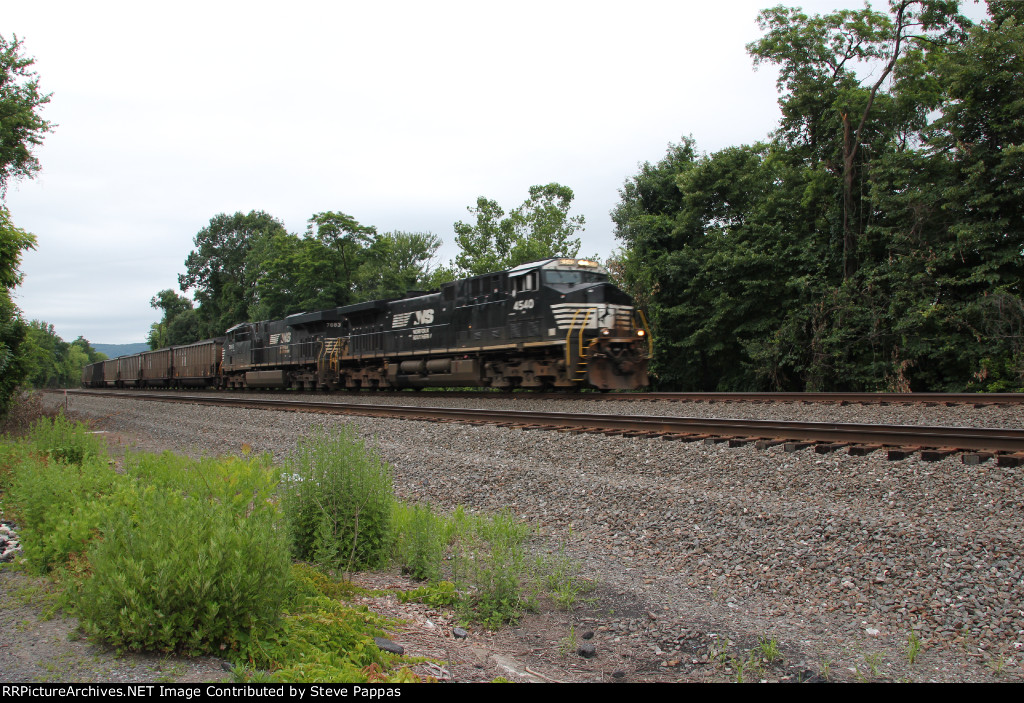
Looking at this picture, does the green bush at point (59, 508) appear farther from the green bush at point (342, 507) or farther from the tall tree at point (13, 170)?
the tall tree at point (13, 170)

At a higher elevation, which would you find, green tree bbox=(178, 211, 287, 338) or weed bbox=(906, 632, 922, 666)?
green tree bbox=(178, 211, 287, 338)

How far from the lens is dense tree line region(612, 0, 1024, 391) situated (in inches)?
656

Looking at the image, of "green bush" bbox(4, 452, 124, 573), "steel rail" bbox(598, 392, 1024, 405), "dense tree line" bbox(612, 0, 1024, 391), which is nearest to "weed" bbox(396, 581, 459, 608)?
"green bush" bbox(4, 452, 124, 573)

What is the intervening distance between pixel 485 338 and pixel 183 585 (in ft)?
50.6

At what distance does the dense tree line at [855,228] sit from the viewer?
54.6ft

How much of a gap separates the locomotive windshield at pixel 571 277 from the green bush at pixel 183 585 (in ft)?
45.5

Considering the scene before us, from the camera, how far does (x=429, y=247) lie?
65312mm

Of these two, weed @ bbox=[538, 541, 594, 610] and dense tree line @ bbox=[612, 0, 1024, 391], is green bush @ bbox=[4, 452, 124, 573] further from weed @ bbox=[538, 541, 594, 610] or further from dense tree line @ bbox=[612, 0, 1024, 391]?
dense tree line @ bbox=[612, 0, 1024, 391]

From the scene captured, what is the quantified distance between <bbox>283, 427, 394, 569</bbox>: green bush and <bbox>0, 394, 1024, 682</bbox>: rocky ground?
11.9 inches

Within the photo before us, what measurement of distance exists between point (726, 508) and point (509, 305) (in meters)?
12.5

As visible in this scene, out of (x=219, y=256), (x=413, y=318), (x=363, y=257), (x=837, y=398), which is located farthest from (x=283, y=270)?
(x=837, y=398)

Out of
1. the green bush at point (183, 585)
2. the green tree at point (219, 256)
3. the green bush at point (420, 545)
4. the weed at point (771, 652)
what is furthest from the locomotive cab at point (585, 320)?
the green tree at point (219, 256)
